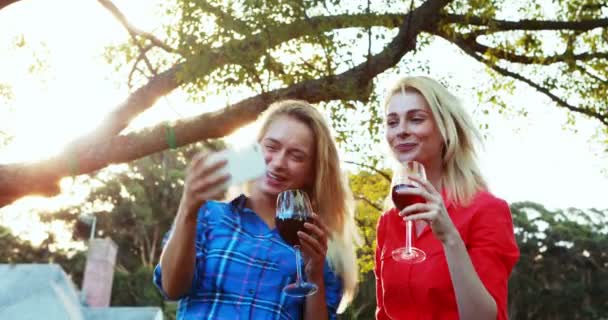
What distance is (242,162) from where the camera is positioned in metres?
2.02

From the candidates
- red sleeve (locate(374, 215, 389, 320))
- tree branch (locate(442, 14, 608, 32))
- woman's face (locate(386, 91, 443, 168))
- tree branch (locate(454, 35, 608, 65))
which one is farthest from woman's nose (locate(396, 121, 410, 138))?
tree branch (locate(454, 35, 608, 65))

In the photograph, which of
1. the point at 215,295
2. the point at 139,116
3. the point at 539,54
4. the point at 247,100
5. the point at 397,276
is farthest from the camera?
the point at 539,54

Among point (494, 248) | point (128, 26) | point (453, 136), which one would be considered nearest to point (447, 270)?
point (494, 248)

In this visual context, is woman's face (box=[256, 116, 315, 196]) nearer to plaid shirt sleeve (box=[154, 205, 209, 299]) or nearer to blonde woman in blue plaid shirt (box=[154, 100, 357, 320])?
blonde woman in blue plaid shirt (box=[154, 100, 357, 320])

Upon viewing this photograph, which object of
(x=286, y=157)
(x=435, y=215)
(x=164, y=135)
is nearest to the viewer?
(x=435, y=215)

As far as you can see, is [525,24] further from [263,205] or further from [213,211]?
[213,211]

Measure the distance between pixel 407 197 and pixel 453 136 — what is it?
0.41 m

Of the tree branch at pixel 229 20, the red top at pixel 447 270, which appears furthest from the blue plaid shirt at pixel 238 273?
the tree branch at pixel 229 20

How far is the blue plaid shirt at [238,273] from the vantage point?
239cm

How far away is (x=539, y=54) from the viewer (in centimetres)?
936

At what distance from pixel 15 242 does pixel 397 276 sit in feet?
107

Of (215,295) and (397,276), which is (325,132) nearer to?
(397,276)

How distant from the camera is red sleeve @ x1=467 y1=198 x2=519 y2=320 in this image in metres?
2.34

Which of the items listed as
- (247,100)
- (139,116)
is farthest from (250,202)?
(139,116)
